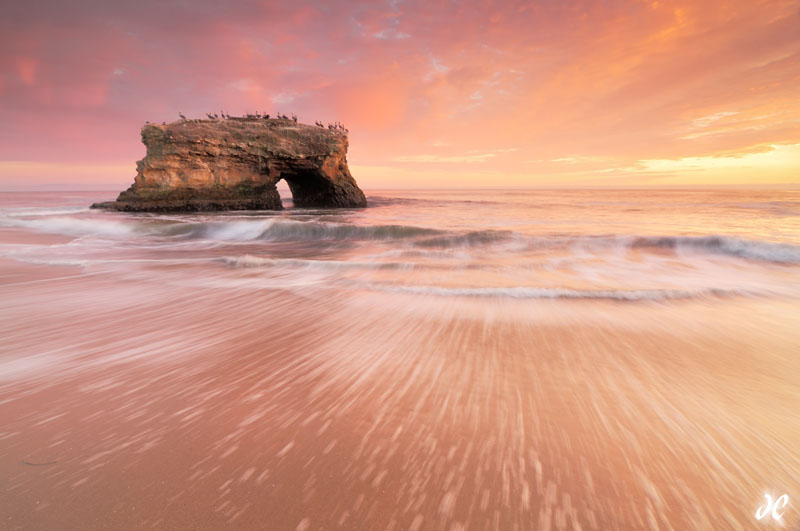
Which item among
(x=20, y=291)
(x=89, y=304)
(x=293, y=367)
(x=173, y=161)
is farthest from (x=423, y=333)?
(x=173, y=161)

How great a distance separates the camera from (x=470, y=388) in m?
2.00

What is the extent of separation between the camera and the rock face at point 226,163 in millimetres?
18797

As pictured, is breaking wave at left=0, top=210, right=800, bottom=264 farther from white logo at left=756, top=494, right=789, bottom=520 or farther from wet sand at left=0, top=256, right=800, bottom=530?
white logo at left=756, top=494, right=789, bottom=520

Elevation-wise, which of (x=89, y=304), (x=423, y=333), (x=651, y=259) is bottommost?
(x=651, y=259)

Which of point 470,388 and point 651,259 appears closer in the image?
point 470,388

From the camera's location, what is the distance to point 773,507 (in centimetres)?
125

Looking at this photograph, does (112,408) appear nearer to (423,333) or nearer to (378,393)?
(378,393)

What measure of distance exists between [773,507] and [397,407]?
1.55 meters

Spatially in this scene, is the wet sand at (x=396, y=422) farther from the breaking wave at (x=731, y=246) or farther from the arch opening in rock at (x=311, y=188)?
the arch opening in rock at (x=311, y=188)

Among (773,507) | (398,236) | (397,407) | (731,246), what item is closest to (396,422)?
(397,407)

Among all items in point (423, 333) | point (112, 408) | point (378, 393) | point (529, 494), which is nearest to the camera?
point (529, 494)

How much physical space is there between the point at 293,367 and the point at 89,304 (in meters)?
3.01

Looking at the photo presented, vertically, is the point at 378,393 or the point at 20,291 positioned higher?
the point at 20,291

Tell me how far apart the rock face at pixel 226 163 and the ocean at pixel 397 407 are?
17.9 metres
